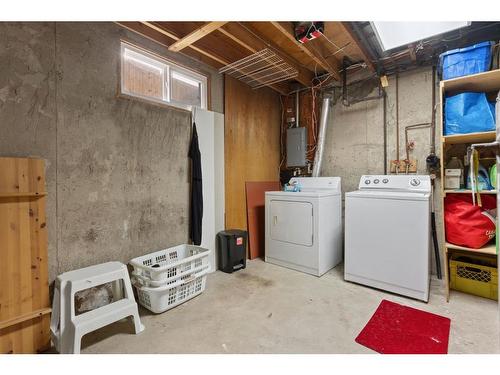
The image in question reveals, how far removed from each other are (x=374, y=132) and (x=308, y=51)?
1403 mm

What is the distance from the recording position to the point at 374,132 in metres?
3.08

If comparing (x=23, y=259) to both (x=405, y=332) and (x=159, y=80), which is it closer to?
(x=159, y=80)

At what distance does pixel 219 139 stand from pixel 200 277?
1.66m

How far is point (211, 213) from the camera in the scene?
2869 mm

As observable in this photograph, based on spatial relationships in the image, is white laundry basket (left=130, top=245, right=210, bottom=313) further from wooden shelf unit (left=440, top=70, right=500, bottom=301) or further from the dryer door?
wooden shelf unit (left=440, top=70, right=500, bottom=301)

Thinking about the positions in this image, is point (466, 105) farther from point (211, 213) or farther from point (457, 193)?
point (211, 213)

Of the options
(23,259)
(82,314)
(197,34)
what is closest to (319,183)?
(197,34)

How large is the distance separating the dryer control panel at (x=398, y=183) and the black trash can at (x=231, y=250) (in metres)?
1.67

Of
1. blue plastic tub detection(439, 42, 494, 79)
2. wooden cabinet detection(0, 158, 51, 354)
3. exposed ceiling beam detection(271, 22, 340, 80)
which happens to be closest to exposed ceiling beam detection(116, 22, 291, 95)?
exposed ceiling beam detection(271, 22, 340, 80)

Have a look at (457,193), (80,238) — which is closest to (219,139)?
(80,238)

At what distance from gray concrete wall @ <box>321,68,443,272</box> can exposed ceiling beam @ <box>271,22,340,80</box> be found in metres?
0.50

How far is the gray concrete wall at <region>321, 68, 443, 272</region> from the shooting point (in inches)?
108

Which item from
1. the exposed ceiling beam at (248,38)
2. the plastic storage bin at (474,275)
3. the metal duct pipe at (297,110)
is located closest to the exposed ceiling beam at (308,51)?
the exposed ceiling beam at (248,38)

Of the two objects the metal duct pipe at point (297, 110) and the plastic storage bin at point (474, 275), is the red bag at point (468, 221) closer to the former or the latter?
the plastic storage bin at point (474, 275)
